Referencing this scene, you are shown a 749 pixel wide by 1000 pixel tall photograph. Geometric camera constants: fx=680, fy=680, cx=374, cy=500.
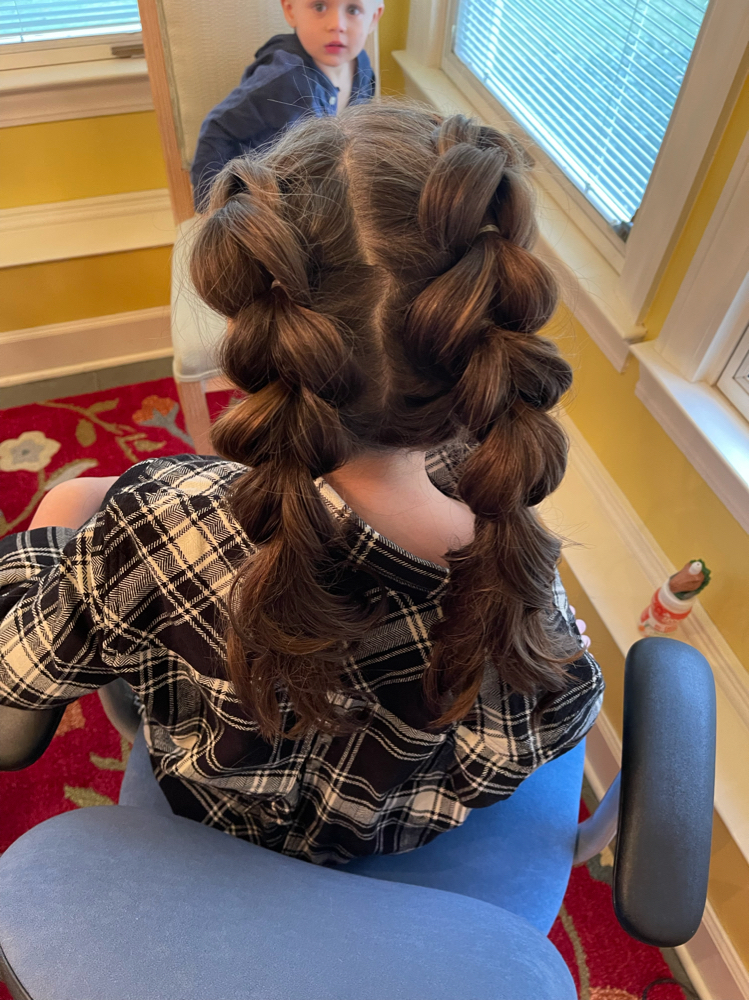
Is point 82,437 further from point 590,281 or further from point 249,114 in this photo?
point 590,281

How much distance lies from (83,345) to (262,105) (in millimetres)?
789

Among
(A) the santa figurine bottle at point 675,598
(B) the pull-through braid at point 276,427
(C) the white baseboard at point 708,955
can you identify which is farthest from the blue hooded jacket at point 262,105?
(C) the white baseboard at point 708,955

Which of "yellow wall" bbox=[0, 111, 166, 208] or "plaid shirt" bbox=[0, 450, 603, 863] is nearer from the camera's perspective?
"plaid shirt" bbox=[0, 450, 603, 863]

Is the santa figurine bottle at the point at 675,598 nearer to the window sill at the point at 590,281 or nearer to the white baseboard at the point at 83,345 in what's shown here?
the window sill at the point at 590,281

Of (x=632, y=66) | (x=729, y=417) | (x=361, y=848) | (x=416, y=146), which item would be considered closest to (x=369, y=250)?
(x=416, y=146)

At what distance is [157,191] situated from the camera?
1604mm

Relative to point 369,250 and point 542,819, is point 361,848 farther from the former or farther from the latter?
point 369,250

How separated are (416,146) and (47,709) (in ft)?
1.80

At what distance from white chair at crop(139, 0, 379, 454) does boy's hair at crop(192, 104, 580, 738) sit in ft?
2.33

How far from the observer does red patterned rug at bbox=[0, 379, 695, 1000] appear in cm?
104

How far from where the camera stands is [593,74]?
41.8 inches

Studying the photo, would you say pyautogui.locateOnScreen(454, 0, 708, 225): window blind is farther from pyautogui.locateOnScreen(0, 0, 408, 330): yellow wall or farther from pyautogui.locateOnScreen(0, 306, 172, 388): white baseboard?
pyautogui.locateOnScreen(0, 306, 172, 388): white baseboard

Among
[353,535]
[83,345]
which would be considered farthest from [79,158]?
[353,535]

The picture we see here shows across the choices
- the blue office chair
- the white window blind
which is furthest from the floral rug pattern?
the blue office chair
